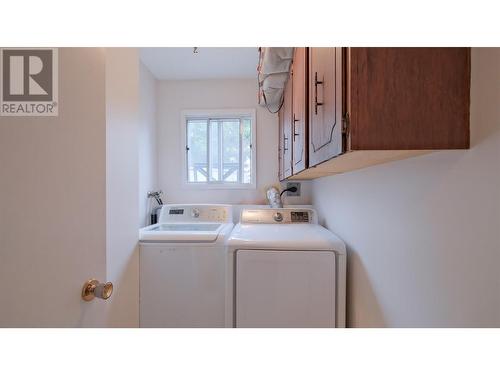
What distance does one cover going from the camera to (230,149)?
2.58 meters

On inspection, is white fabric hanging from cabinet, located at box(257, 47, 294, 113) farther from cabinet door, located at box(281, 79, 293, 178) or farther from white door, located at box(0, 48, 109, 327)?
white door, located at box(0, 48, 109, 327)

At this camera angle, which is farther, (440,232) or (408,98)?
(440,232)

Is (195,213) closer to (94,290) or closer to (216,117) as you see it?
(216,117)

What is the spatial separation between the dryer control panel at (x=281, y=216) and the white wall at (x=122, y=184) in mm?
1054

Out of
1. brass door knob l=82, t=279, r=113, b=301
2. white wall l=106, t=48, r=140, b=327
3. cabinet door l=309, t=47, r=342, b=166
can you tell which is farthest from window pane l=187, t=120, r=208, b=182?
brass door knob l=82, t=279, r=113, b=301

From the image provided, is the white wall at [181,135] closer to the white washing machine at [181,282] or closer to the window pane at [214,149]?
the window pane at [214,149]

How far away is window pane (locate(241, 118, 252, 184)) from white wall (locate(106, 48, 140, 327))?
141cm

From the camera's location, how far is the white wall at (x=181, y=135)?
251 centimetres

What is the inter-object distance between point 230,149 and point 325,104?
1.92 metres

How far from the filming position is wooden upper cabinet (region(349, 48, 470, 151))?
0.53m

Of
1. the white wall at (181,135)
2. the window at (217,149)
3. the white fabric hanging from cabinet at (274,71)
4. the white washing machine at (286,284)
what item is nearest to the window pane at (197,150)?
the window at (217,149)

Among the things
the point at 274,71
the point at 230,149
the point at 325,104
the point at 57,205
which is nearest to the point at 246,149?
the point at 230,149
